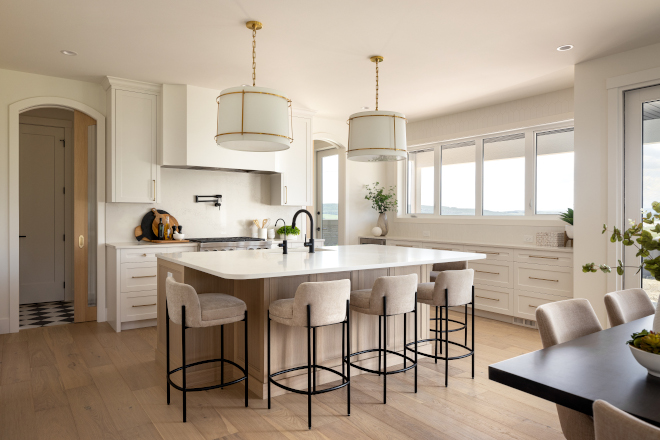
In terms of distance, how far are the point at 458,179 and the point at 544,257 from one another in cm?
189

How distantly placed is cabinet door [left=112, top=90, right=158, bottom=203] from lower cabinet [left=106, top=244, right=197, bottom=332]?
0.63 metres

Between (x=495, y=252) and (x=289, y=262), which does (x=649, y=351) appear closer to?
(x=289, y=262)

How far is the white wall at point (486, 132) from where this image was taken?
5.12m

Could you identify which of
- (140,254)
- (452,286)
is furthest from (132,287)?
(452,286)

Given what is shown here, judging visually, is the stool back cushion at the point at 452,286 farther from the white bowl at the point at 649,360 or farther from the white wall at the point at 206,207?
the white wall at the point at 206,207

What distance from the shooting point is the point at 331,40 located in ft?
12.0

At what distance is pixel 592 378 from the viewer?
1.25m

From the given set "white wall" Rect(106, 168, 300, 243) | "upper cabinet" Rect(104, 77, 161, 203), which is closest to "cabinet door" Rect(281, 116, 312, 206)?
"white wall" Rect(106, 168, 300, 243)

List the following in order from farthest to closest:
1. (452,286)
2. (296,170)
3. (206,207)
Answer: (296,170) → (206,207) → (452,286)

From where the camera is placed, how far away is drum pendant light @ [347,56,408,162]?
3484 mm

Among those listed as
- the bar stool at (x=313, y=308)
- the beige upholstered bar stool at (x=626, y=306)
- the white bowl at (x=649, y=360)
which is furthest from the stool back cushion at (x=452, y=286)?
the white bowl at (x=649, y=360)

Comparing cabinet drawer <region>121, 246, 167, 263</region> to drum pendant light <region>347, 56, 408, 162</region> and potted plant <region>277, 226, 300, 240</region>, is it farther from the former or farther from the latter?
drum pendant light <region>347, 56, 408, 162</region>

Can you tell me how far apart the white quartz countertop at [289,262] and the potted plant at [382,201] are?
321 cm

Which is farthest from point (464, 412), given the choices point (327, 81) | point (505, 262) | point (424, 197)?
point (424, 197)
